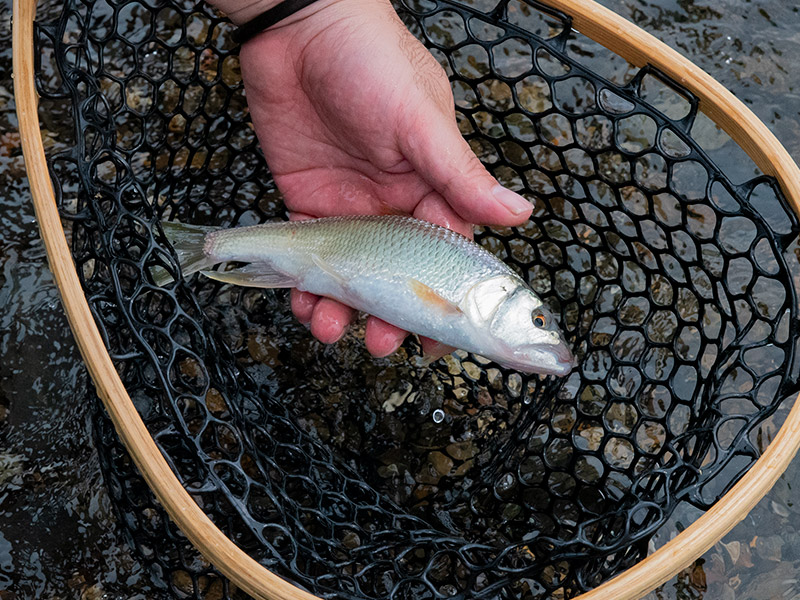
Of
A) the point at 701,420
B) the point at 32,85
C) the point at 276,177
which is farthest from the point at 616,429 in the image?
the point at 32,85

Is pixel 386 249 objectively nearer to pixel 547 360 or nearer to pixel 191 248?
pixel 547 360

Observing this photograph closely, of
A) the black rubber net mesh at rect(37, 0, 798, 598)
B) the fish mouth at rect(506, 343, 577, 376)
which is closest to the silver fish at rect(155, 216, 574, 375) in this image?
the fish mouth at rect(506, 343, 577, 376)

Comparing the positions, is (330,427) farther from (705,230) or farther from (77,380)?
(705,230)

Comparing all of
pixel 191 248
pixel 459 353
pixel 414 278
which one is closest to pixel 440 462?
pixel 459 353

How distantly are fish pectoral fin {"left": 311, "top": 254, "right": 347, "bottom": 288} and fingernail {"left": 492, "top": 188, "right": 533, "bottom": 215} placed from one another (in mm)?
735

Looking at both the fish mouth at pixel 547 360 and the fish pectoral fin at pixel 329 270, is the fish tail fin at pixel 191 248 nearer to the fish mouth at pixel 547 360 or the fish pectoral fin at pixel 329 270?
the fish pectoral fin at pixel 329 270

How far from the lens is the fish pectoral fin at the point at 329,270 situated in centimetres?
307

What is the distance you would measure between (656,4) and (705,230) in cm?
162

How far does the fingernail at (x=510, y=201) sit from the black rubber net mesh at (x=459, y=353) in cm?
61

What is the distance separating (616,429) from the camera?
3.77 meters

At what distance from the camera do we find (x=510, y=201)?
3.00m

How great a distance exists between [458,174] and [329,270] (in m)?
0.68

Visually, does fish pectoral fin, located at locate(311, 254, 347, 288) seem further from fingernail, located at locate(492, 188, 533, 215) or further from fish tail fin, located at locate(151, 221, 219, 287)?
fingernail, located at locate(492, 188, 533, 215)

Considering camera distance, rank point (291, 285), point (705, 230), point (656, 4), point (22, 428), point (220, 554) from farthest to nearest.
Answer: point (656, 4)
point (705, 230)
point (22, 428)
point (291, 285)
point (220, 554)
